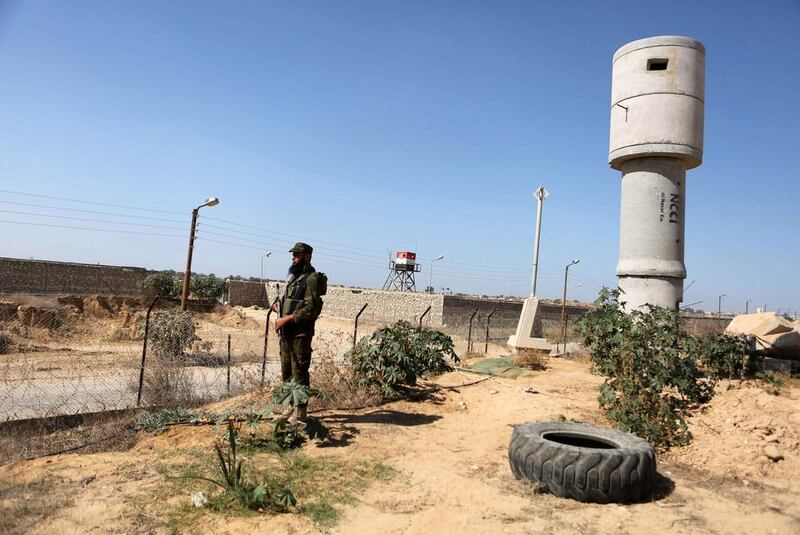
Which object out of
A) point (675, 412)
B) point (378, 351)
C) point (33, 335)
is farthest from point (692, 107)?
point (33, 335)

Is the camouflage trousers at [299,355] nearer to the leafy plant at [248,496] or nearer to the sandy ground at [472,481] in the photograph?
the sandy ground at [472,481]

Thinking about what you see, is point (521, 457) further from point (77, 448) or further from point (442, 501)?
point (77, 448)

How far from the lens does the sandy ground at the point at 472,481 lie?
402cm

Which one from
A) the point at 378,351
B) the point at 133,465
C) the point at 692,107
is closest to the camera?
the point at 133,465

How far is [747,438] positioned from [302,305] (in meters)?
5.30

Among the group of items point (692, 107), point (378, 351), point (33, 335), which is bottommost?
point (33, 335)

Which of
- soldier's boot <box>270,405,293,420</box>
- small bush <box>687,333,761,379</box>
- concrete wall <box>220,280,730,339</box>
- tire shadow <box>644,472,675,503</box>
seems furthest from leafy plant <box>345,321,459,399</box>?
concrete wall <box>220,280,730,339</box>

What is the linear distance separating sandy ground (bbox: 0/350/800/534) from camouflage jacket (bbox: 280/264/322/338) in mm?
1323

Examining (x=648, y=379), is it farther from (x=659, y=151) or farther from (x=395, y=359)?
(x=659, y=151)

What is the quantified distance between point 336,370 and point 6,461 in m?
4.65

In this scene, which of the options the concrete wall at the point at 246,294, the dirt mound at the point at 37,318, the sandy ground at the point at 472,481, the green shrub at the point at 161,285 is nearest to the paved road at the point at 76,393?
the sandy ground at the point at 472,481

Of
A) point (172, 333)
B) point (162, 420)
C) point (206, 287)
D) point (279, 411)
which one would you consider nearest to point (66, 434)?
point (162, 420)

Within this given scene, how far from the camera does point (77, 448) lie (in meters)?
5.49

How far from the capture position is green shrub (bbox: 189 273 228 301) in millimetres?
32375
